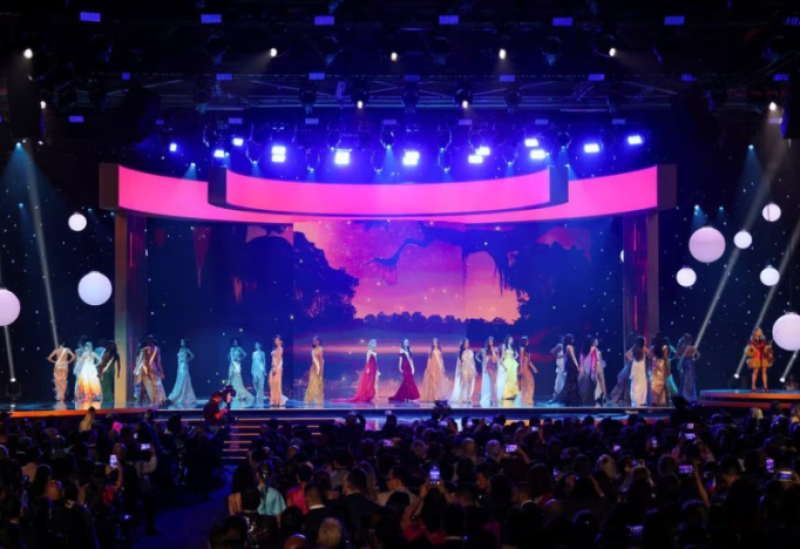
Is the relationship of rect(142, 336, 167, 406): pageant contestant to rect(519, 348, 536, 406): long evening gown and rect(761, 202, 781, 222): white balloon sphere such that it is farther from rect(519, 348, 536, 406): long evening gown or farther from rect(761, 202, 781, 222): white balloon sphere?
rect(761, 202, 781, 222): white balloon sphere

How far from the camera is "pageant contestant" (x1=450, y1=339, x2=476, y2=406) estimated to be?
2361 cm

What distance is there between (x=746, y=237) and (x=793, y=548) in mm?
18111

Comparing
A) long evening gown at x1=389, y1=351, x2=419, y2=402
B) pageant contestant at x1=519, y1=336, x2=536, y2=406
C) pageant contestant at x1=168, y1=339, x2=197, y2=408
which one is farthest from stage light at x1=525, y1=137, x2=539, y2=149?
pageant contestant at x1=168, y1=339, x2=197, y2=408

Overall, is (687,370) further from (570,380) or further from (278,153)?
(278,153)

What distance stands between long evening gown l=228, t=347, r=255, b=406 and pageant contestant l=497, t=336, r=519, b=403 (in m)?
6.17

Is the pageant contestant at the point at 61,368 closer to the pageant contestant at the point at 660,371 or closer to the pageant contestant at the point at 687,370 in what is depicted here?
the pageant contestant at the point at 660,371

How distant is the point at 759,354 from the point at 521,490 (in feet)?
51.3

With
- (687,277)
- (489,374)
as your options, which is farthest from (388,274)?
(687,277)

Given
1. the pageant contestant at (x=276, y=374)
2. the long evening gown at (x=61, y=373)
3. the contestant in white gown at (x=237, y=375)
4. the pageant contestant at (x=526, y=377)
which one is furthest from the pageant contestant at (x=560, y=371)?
→ the long evening gown at (x=61, y=373)

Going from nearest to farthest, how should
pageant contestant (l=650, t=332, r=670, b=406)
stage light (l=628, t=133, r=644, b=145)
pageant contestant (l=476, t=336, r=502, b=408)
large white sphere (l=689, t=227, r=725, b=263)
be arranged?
large white sphere (l=689, t=227, r=725, b=263), stage light (l=628, t=133, r=644, b=145), pageant contestant (l=650, t=332, r=670, b=406), pageant contestant (l=476, t=336, r=502, b=408)

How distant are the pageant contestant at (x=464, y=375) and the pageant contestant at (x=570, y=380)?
229 cm

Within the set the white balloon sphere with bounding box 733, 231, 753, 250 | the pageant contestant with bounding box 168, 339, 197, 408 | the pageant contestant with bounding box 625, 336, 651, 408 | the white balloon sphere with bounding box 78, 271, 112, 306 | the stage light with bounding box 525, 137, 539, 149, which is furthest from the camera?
the pageant contestant with bounding box 168, 339, 197, 408

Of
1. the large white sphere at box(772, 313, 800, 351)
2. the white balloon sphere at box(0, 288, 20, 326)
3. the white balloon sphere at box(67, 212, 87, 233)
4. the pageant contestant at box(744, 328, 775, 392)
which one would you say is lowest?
the pageant contestant at box(744, 328, 775, 392)

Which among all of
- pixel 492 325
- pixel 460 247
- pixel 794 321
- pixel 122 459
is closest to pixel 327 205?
pixel 460 247
